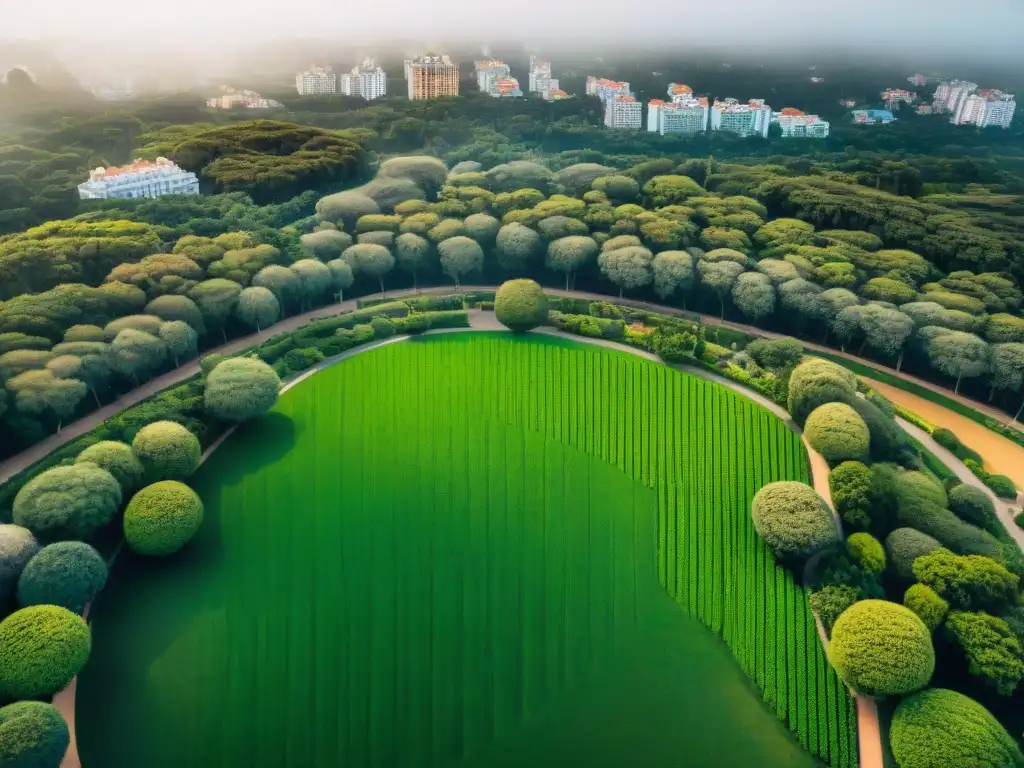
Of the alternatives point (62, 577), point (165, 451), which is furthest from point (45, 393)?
point (62, 577)

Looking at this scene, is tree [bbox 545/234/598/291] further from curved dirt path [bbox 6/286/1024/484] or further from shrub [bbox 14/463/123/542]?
shrub [bbox 14/463/123/542]

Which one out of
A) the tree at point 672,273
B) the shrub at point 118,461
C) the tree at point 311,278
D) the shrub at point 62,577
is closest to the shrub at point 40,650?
the shrub at point 62,577

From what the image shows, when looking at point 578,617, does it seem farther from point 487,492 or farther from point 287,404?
point 287,404

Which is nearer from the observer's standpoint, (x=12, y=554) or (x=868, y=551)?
(x=12, y=554)

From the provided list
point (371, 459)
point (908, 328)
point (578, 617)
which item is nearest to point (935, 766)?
point (578, 617)

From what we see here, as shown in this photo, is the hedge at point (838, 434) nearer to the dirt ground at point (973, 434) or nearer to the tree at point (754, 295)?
the dirt ground at point (973, 434)

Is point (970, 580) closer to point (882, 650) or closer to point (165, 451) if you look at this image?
point (882, 650)

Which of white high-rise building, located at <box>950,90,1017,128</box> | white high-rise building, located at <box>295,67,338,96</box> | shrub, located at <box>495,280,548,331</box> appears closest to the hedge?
shrub, located at <box>495,280,548,331</box>
